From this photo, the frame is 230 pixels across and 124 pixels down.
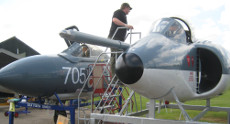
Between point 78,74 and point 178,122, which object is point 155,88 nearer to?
point 178,122

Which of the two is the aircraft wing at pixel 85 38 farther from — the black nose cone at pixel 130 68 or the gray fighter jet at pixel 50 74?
the gray fighter jet at pixel 50 74

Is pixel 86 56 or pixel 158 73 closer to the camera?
pixel 158 73

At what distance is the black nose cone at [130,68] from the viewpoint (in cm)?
349

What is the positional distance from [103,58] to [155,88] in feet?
15.4

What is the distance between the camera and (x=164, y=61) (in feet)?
12.5

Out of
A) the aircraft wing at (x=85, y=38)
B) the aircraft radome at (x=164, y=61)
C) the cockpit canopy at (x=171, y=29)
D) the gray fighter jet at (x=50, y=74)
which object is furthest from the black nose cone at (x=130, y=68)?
the gray fighter jet at (x=50, y=74)

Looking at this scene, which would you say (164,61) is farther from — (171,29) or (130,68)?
(171,29)

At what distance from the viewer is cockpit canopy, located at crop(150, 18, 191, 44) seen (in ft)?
14.1

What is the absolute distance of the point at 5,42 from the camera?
119 feet

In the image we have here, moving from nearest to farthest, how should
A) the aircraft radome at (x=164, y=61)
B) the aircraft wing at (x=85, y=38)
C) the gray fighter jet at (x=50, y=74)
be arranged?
the aircraft wing at (x=85, y=38), the aircraft radome at (x=164, y=61), the gray fighter jet at (x=50, y=74)

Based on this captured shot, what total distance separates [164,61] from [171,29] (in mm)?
852

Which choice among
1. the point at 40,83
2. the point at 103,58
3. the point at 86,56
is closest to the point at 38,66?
the point at 40,83

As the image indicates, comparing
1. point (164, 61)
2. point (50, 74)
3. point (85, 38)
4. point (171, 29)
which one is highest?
point (171, 29)

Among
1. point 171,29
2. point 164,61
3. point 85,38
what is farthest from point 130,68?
point 171,29
